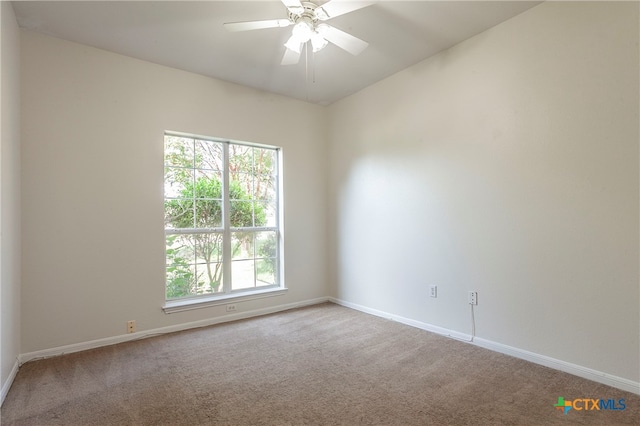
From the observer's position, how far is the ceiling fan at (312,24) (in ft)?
6.59

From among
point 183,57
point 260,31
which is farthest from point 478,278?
point 183,57

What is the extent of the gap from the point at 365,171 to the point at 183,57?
234 centimetres

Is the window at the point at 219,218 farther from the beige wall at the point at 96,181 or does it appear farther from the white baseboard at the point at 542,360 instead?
the white baseboard at the point at 542,360

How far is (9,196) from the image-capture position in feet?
7.50

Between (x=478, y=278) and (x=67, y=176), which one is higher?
(x=67, y=176)

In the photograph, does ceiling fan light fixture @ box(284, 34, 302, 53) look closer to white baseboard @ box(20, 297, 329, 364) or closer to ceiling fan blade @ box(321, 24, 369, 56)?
ceiling fan blade @ box(321, 24, 369, 56)

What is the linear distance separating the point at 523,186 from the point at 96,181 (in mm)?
3748

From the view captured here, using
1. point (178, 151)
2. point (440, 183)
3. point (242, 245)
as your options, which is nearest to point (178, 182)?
point (178, 151)

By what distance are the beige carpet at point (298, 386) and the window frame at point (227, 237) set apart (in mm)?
485

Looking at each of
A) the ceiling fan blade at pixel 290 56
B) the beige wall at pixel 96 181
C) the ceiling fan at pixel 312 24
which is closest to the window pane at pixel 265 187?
the beige wall at pixel 96 181

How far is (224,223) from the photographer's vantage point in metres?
3.75

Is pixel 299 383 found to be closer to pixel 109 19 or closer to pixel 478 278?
pixel 478 278

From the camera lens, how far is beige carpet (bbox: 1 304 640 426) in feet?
6.04

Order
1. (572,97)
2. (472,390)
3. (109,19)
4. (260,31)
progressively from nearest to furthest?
(472,390) < (572,97) < (109,19) < (260,31)
